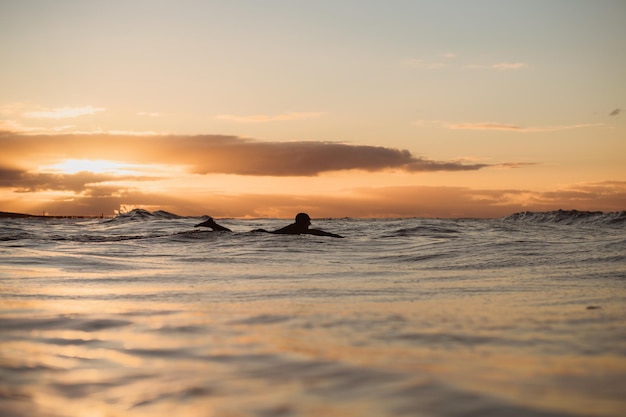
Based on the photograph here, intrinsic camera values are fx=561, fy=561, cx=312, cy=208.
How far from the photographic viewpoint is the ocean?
2.26 meters

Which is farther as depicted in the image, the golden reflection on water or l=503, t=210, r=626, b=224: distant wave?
l=503, t=210, r=626, b=224: distant wave

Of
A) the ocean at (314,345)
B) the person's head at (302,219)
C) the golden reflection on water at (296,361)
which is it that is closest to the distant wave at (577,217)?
the person's head at (302,219)

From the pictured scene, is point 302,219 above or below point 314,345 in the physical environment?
→ above

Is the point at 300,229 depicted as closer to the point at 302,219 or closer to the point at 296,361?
the point at 302,219

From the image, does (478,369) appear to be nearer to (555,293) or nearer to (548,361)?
(548,361)

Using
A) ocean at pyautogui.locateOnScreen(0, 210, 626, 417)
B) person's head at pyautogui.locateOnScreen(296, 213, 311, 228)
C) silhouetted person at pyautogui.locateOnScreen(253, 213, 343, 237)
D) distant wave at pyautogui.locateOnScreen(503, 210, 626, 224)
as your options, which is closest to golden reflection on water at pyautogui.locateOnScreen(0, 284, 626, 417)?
ocean at pyautogui.locateOnScreen(0, 210, 626, 417)

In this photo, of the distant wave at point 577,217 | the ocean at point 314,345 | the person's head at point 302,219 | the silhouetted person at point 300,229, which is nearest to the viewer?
the ocean at point 314,345

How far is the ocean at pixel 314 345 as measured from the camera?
2256mm

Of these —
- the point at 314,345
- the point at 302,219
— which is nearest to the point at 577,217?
the point at 302,219

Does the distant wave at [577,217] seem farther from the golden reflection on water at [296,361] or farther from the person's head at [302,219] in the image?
the golden reflection on water at [296,361]

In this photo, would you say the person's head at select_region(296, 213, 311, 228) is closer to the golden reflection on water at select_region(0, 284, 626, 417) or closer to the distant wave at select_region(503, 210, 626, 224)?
the golden reflection on water at select_region(0, 284, 626, 417)

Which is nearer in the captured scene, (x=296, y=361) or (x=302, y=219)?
(x=296, y=361)

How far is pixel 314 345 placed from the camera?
331 centimetres

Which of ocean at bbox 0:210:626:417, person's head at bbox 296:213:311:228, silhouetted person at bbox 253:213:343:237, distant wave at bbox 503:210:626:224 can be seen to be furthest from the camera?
distant wave at bbox 503:210:626:224
